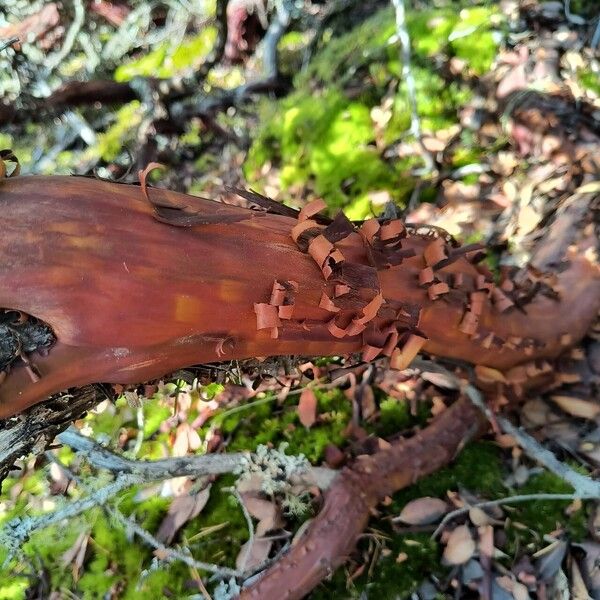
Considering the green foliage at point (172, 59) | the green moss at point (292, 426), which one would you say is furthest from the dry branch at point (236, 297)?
the green foliage at point (172, 59)

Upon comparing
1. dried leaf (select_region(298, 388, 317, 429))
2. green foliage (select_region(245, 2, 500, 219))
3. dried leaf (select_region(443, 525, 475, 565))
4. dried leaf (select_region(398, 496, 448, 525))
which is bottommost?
dried leaf (select_region(443, 525, 475, 565))

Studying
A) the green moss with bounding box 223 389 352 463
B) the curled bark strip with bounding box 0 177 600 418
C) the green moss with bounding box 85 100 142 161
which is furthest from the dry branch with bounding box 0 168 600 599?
the green moss with bounding box 85 100 142 161

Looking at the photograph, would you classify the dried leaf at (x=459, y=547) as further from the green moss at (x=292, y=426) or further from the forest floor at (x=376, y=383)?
the green moss at (x=292, y=426)

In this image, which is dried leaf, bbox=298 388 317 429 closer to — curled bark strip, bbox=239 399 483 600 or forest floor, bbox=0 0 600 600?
forest floor, bbox=0 0 600 600

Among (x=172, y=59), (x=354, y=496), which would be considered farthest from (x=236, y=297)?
(x=172, y=59)

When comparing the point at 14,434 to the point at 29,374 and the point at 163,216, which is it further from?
the point at 163,216

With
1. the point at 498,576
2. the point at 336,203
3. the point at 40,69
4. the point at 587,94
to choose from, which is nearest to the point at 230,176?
the point at 336,203

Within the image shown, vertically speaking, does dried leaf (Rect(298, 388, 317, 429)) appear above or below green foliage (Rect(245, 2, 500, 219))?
below
